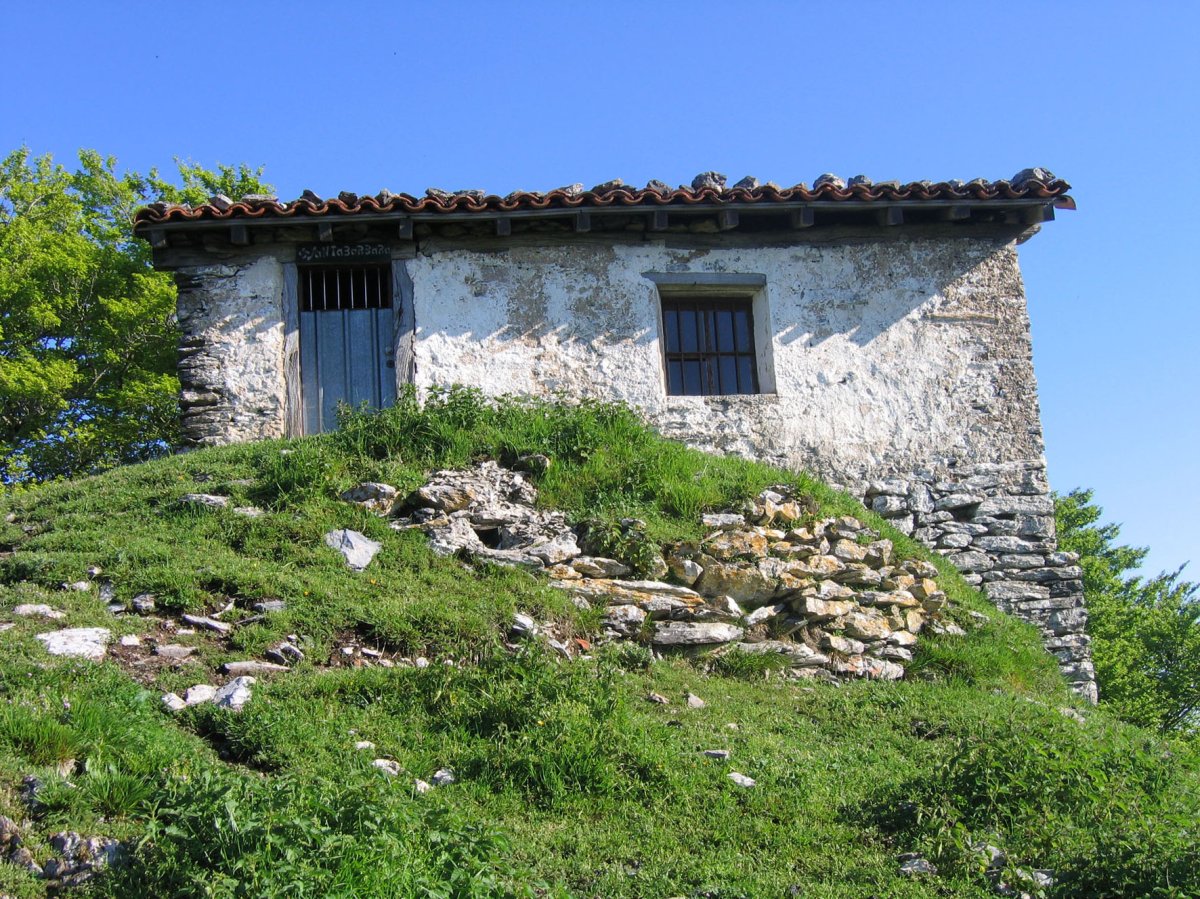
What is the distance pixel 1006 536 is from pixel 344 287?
6676mm

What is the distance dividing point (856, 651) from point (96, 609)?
5107 mm

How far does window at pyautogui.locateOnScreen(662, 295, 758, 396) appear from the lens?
1163 cm

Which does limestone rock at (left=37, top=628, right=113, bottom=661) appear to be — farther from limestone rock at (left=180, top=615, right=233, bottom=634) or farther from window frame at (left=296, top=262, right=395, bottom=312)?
window frame at (left=296, top=262, right=395, bottom=312)

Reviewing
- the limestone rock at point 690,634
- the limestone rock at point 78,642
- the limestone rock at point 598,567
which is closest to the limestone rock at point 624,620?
the limestone rock at point 690,634

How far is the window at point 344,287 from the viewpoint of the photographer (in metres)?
11.4

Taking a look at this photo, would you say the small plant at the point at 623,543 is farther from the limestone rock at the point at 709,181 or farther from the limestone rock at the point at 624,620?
the limestone rock at the point at 709,181

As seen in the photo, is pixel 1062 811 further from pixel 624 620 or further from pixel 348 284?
pixel 348 284

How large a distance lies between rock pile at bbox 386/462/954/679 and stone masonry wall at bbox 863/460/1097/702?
1390 mm

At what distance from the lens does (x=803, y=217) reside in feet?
37.4

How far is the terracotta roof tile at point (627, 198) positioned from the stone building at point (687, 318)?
0.07 feet

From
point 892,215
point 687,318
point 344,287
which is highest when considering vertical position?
point 892,215

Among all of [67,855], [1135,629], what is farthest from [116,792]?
[1135,629]

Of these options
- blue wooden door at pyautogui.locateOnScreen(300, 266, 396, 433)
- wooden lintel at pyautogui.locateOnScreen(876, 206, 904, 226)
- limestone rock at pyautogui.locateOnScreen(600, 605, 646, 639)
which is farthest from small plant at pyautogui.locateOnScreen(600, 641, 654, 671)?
wooden lintel at pyautogui.locateOnScreen(876, 206, 904, 226)

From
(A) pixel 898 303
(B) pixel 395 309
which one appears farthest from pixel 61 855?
(A) pixel 898 303
